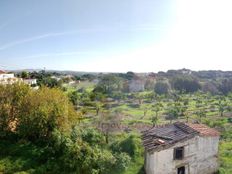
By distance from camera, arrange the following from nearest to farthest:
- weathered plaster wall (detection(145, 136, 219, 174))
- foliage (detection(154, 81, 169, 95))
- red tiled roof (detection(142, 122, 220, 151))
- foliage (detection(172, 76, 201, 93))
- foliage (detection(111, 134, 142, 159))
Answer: weathered plaster wall (detection(145, 136, 219, 174)) → red tiled roof (detection(142, 122, 220, 151)) → foliage (detection(111, 134, 142, 159)) → foliage (detection(154, 81, 169, 95)) → foliage (detection(172, 76, 201, 93))

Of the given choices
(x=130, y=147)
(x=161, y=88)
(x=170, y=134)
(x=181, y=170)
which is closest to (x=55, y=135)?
(x=130, y=147)

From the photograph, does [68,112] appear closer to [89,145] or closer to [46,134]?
[46,134]

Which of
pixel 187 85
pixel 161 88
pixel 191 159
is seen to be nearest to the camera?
pixel 191 159

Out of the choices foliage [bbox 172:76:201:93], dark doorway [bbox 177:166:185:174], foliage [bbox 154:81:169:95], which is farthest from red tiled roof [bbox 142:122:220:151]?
foliage [bbox 172:76:201:93]

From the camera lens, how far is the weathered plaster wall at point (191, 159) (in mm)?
19250

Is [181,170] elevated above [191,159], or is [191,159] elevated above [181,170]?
[191,159]

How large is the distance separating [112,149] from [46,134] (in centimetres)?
525

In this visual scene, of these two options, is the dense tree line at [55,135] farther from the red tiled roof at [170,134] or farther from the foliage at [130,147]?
the red tiled roof at [170,134]

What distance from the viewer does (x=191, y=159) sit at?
67.0 feet

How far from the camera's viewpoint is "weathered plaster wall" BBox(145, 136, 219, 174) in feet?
63.2

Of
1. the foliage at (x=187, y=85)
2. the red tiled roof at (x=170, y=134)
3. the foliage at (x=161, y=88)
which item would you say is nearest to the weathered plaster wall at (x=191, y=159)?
the red tiled roof at (x=170, y=134)

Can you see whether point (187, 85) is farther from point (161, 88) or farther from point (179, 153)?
point (179, 153)

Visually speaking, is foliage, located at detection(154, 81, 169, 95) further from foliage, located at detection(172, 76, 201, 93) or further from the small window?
the small window

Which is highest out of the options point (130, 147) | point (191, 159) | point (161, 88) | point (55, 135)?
point (55, 135)
